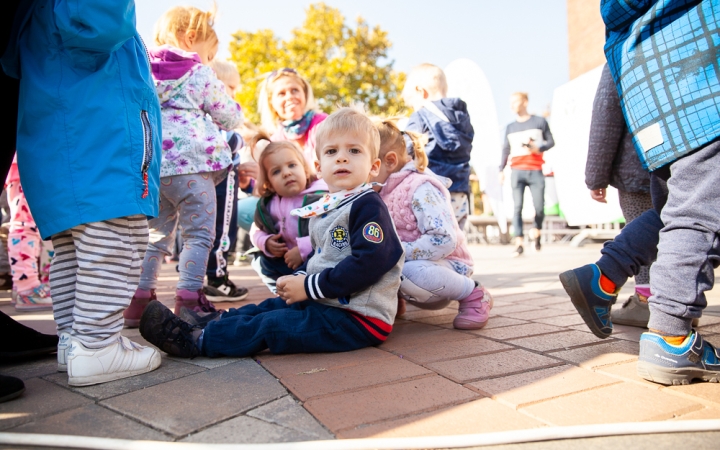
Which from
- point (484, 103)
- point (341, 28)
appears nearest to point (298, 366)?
point (484, 103)

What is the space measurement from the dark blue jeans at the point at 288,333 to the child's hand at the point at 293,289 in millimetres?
51

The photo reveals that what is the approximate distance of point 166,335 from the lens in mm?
1977

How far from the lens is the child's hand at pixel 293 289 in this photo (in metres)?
2.08

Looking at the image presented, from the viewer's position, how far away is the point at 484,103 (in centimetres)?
938

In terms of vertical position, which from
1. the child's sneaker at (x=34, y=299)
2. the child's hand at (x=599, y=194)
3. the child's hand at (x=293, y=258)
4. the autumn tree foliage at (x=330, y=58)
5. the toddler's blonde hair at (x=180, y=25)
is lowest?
the child's sneaker at (x=34, y=299)

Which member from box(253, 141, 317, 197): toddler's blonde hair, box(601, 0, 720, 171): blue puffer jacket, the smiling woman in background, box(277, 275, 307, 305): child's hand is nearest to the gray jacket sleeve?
box(601, 0, 720, 171): blue puffer jacket

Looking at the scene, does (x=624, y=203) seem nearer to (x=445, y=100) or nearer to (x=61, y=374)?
(x=445, y=100)

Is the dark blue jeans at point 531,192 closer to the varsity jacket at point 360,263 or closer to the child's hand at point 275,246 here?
the child's hand at point 275,246


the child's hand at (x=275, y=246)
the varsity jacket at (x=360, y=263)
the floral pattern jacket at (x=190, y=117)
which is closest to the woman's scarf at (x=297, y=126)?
the floral pattern jacket at (x=190, y=117)

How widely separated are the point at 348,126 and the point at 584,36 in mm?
19436

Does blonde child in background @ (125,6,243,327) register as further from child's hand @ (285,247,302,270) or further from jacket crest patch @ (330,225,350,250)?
jacket crest patch @ (330,225,350,250)

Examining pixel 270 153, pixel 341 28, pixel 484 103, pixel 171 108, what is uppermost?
pixel 341 28

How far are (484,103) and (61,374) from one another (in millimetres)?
8573

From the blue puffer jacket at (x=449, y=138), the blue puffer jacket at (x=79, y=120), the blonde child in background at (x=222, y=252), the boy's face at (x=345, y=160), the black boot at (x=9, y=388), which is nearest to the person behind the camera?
the black boot at (x=9, y=388)
